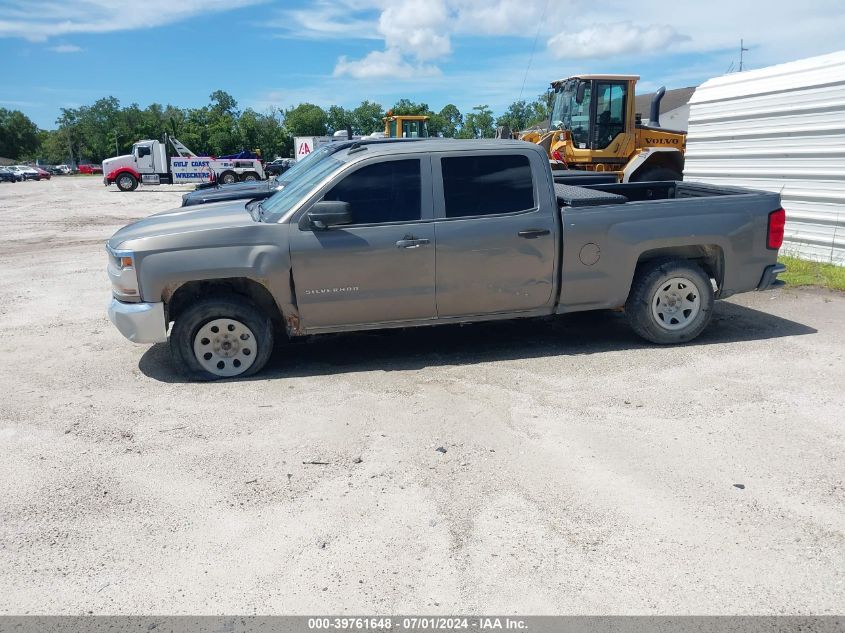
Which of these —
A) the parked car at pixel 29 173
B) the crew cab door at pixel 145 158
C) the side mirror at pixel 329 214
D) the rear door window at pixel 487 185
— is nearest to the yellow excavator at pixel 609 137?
the rear door window at pixel 487 185

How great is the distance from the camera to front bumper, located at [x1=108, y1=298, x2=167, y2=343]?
589 centimetres

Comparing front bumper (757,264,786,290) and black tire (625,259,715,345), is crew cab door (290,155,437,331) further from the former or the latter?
front bumper (757,264,786,290)

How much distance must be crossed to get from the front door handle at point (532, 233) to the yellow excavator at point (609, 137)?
8.93 meters

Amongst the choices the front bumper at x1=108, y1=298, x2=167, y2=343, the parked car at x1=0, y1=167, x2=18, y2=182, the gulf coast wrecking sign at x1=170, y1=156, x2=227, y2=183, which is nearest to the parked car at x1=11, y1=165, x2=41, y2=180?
the parked car at x1=0, y1=167, x2=18, y2=182

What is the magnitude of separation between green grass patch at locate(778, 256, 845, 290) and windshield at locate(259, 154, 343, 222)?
252 inches

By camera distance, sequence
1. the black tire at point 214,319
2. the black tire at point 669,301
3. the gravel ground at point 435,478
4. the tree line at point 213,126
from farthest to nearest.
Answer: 1. the tree line at point 213,126
2. the black tire at point 669,301
3. the black tire at point 214,319
4. the gravel ground at point 435,478

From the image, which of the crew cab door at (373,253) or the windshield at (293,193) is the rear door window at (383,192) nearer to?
the crew cab door at (373,253)

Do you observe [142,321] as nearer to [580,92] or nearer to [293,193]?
[293,193]

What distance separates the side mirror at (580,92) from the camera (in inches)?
585

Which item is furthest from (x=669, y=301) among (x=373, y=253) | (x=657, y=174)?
(x=657, y=174)

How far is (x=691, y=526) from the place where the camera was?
3.79 metres

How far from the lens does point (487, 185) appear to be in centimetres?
629

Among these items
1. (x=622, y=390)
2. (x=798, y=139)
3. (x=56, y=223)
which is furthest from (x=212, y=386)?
(x=56, y=223)

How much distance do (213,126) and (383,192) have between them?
72.5m
